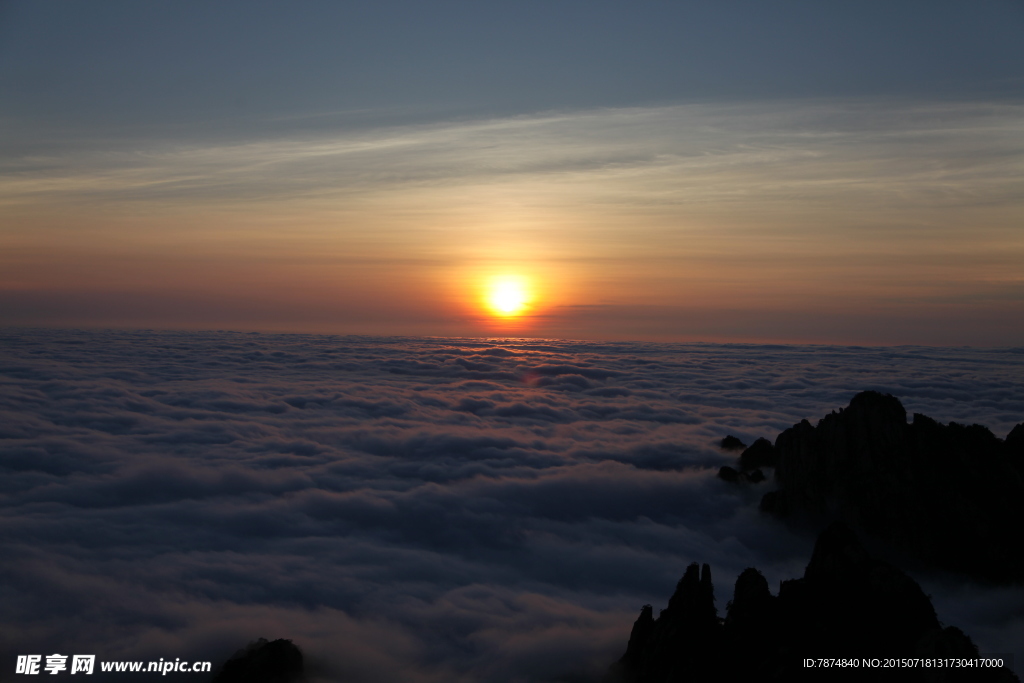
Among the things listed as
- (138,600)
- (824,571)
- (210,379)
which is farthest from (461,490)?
(210,379)

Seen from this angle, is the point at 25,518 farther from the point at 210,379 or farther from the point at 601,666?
the point at 210,379

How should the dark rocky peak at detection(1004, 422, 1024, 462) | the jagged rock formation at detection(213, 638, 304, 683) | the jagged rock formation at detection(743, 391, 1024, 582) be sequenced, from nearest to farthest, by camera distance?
the jagged rock formation at detection(213, 638, 304, 683)
the jagged rock formation at detection(743, 391, 1024, 582)
the dark rocky peak at detection(1004, 422, 1024, 462)

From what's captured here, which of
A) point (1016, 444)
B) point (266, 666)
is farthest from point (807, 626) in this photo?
point (1016, 444)

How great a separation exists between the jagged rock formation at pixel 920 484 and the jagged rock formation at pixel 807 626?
55.9 feet

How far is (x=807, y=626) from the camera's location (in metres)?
12.9

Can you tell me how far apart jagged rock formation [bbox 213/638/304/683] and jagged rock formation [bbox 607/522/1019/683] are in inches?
405

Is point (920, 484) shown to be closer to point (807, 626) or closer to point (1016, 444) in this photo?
point (1016, 444)

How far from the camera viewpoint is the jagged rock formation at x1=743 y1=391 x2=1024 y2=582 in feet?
85.3

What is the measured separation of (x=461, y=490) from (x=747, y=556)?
19.3 metres

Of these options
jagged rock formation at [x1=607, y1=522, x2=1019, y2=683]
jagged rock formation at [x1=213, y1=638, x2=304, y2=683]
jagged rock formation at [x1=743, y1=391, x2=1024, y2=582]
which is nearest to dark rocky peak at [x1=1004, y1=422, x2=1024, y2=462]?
jagged rock formation at [x1=743, y1=391, x2=1024, y2=582]

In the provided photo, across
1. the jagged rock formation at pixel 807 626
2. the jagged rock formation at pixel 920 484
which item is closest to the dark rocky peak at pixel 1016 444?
the jagged rock formation at pixel 920 484

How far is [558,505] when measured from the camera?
138 feet

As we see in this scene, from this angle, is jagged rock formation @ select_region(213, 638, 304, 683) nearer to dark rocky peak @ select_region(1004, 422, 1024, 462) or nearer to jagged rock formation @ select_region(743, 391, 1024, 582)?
jagged rock formation @ select_region(743, 391, 1024, 582)

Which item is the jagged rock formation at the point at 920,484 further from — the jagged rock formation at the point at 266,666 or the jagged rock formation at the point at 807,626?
the jagged rock formation at the point at 266,666
